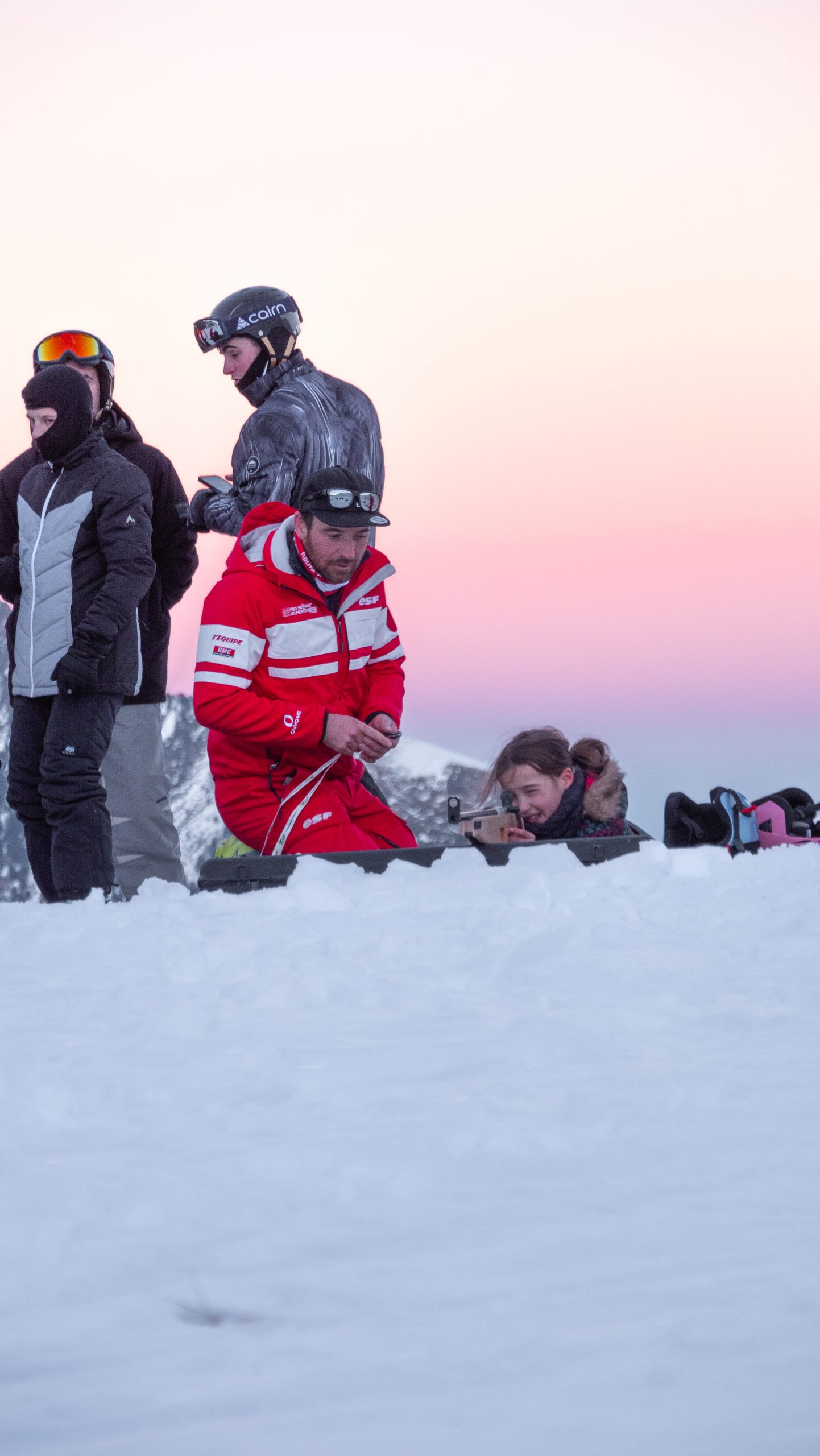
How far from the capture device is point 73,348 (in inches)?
141

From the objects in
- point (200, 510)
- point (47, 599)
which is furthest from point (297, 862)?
point (200, 510)

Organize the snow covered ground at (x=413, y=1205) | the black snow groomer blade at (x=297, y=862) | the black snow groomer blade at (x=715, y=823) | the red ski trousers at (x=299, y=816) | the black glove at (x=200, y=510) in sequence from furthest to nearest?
the black snow groomer blade at (x=715, y=823) → the black glove at (x=200, y=510) → the red ski trousers at (x=299, y=816) → the black snow groomer blade at (x=297, y=862) → the snow covered ground at (x=413, y=1205)

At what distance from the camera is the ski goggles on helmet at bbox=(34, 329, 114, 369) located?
3.58 metres

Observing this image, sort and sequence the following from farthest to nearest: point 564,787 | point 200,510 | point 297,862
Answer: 1. point 564,787
2. point 200,510
3. point 297,862

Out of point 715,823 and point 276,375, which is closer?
point 276,375

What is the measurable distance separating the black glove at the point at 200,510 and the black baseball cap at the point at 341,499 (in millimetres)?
555

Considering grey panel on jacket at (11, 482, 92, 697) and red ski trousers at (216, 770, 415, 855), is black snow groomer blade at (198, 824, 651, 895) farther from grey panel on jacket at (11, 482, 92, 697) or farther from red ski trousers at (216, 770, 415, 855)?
grey panel on jacket at (11, 482, 92, 697)

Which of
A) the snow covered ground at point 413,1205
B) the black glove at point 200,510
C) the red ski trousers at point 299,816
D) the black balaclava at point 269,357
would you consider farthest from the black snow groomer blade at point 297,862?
the black balaclava at point 269,357

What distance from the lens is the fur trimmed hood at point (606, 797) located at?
11.7ft

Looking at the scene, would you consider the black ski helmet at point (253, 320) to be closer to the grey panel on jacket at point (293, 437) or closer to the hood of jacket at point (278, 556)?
the grey panel on jacket at point (293, 437)

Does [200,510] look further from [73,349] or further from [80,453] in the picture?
[73,349]

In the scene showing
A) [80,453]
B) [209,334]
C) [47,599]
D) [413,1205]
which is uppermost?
[209,334]

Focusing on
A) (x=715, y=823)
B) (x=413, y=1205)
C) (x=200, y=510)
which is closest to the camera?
(x=413, y=1205)

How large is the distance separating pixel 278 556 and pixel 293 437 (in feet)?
1.25
